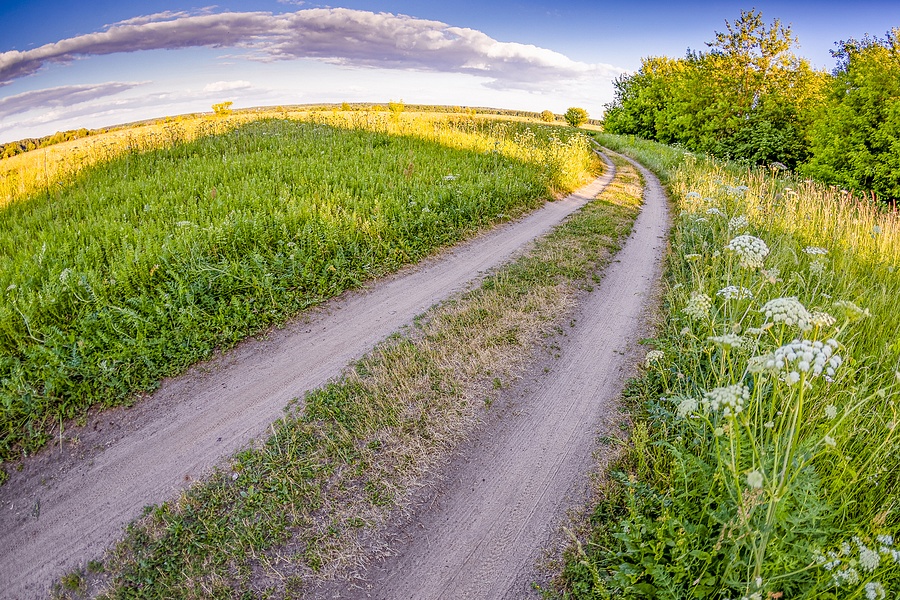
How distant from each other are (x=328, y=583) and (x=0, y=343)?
498cm

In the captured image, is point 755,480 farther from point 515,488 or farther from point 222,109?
point 222,109

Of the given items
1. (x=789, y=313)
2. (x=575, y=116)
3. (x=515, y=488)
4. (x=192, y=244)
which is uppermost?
(x=575, y=116)

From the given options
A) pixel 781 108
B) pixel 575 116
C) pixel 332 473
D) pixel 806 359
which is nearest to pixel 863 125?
pixel 781 108

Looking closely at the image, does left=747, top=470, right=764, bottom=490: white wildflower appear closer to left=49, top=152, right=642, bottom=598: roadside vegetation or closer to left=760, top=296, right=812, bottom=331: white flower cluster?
left=760, top=296, right=812, bottom=331: white flower cluster

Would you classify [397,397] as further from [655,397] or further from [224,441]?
[655,397]

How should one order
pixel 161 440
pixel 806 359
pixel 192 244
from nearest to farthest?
pixel 806 359, pixel 161 440, pixel 192 244

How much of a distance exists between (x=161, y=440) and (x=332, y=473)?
1.99 meters

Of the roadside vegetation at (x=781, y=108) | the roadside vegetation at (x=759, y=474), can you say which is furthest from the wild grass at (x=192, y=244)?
the roadside vegetation at (x=781, y=108)

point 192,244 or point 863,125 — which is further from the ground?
point 863,125

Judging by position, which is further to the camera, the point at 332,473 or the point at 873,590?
the point at 332,473

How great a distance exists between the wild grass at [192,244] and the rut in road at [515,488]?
3.72m

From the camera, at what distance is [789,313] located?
2.82 m

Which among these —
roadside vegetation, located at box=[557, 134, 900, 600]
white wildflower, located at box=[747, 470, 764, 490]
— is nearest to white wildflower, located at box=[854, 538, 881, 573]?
roadside vegetation, located at box=[557, 134, 900, 600]

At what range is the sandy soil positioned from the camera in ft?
11.5
